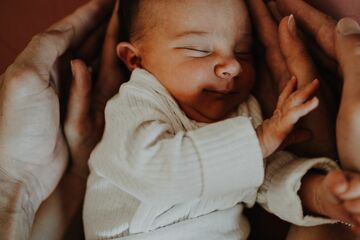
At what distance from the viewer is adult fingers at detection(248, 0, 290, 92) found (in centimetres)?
100

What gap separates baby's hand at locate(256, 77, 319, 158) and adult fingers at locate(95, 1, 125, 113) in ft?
1.57

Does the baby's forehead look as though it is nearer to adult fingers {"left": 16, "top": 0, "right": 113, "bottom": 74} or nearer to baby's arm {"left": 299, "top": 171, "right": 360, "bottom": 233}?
adult fingers {"left": 16, "top": 0, "right": 113, "bottom": 74}

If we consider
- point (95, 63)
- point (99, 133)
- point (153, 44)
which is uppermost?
point (153, 44)

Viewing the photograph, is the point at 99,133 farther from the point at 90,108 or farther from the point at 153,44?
the point at 153,44

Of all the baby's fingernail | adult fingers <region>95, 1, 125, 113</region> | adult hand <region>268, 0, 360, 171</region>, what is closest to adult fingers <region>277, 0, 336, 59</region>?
adult hand <region>268, 0, 360, 171</region>

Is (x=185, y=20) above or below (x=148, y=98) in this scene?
Result: above

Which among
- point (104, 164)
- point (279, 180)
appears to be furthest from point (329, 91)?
point (104, 164)

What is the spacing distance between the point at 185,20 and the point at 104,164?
35cm

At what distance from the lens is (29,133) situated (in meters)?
0.94

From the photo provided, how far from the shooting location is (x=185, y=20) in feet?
3.23

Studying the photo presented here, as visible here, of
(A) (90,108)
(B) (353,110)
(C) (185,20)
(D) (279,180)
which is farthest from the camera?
(A) (90,108)

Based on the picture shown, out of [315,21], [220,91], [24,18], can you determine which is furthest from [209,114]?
[24,18]

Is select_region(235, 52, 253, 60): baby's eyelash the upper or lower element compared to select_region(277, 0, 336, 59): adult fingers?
lower

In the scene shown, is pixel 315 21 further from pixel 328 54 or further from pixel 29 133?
pixel 29 133
